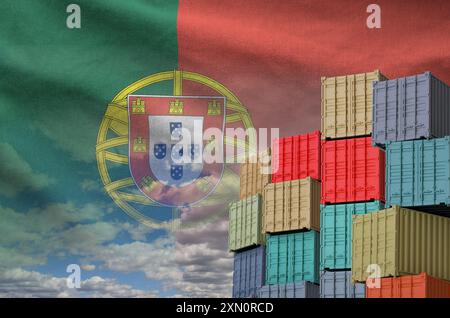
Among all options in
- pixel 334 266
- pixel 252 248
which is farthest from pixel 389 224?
pixel 252 248

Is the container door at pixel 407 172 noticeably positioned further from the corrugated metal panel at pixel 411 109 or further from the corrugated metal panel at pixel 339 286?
the corrugated metal panel at pixel 339 286

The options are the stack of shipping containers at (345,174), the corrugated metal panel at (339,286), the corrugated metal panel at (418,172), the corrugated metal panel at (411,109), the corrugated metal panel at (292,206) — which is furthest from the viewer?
the corrugated metal panel at (292,206)

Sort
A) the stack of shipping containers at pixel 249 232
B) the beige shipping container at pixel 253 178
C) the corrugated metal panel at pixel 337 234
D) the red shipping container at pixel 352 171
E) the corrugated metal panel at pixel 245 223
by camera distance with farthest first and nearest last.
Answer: the corrugated metal panel at pixel 245 223
the beige shipping container at pixel 253 178
the stack of shipping containers at pixel 249 232
the corrugated metal panel at pixel 337 234
the red shipping container at pixel 352 171

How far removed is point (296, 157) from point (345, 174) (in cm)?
610

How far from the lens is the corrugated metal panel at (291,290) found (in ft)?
262

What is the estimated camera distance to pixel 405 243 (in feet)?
232

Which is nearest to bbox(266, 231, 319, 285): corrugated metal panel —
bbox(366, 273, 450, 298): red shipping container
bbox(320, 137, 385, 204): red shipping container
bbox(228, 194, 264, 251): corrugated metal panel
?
bbox(228, 194, 264, 251): corrugated metal panel

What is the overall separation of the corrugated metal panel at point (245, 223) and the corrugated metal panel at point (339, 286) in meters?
9.58

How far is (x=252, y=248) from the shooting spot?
89.1 metres

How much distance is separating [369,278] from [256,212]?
1748 cm

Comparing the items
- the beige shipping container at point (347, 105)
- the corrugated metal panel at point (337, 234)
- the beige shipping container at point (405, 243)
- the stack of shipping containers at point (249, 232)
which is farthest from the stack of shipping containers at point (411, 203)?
the stack of shipping containers at point (249, 232)

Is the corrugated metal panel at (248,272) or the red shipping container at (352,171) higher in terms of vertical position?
the red shipping container at (352,171)
